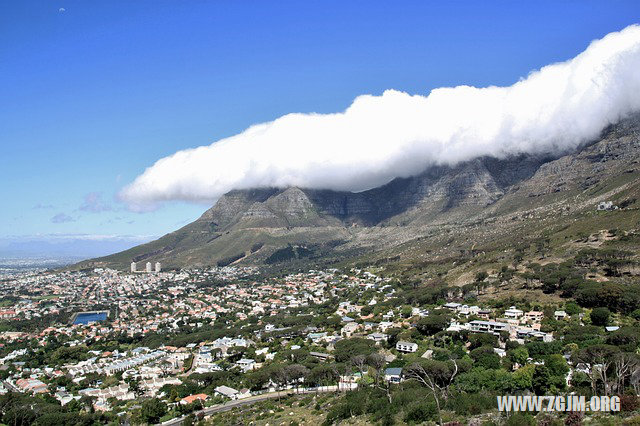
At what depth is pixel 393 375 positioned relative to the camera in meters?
40.6

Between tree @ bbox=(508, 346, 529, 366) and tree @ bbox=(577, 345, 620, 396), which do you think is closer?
tree @ bbox=(577, 345, 620, 396)

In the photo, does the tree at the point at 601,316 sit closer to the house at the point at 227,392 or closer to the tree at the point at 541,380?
the tree at the point at 541,380

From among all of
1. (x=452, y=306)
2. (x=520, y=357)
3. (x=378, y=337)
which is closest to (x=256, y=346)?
(x=378, y=337)

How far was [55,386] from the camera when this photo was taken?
56.6 metres

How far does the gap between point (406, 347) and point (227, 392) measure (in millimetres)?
19034

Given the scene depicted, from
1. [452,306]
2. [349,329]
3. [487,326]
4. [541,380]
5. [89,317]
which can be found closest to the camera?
[541,380]

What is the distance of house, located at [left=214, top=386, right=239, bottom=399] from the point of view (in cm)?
4603

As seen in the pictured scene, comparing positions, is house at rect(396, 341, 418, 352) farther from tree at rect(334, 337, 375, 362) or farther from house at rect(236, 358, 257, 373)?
house at rect(236, 358, 257, 373)

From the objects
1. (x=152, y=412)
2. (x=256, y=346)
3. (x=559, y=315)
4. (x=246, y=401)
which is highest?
(x=559, y=315)

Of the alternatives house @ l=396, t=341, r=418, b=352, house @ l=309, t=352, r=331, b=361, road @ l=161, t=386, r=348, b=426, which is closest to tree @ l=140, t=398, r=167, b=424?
road @ l=161, t=386, r=348, b=426

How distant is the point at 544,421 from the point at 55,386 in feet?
182

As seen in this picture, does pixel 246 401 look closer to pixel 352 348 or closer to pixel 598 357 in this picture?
pixel 352 348

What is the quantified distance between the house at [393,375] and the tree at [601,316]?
21.1 m

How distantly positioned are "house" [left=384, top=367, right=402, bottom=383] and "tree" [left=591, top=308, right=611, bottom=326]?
21.1m
